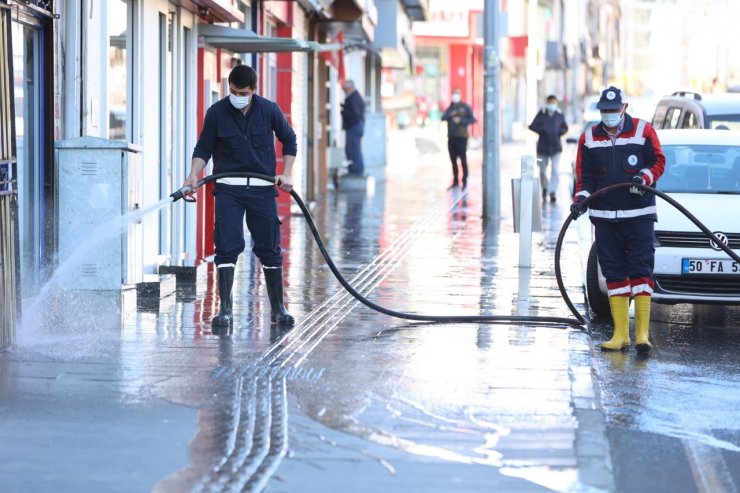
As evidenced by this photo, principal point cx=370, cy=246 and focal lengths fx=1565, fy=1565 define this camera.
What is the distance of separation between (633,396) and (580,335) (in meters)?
2.18

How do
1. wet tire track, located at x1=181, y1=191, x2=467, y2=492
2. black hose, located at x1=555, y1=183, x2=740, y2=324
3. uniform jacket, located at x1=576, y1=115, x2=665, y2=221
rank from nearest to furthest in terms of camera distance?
wet tire track, located at x1=181, y1=191, x2=467, y2=492 < black hose, located at x1=555, y1=183, x2=740, y2=324 < uniform jacket, located at x1=576, y1=115, x2=665, y2=221

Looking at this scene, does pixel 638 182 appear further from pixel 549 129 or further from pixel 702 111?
pixel 549 129

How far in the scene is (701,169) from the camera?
12461mm

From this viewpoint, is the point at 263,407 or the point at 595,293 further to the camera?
the point at 595,293

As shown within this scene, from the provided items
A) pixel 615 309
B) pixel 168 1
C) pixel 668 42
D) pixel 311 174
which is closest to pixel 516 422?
pixel 615 309

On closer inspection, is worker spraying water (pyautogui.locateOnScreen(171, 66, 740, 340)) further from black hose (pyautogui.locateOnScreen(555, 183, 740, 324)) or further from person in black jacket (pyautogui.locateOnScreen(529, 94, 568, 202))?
person in black jacket (pyautogui.locateOnScreen(529, 94, 568, 202))

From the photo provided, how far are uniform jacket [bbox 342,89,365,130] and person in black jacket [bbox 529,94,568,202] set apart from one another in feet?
18.7

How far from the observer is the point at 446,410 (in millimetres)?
7590

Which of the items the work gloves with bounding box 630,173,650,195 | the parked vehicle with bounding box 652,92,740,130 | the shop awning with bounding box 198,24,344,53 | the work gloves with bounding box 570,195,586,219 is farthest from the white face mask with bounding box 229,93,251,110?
the parked vehicle with bounding box 652,92,740,130

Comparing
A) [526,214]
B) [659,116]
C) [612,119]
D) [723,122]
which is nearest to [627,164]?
[612,119]

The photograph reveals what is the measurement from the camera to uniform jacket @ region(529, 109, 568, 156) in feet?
81.3

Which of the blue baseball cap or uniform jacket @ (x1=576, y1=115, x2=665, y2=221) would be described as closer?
the blue baseball cap

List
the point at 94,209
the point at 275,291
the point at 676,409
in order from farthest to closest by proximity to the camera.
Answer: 1. the point at 94,209
2. the point at 275,291
3. the point at 676,409

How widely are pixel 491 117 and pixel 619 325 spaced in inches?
469
